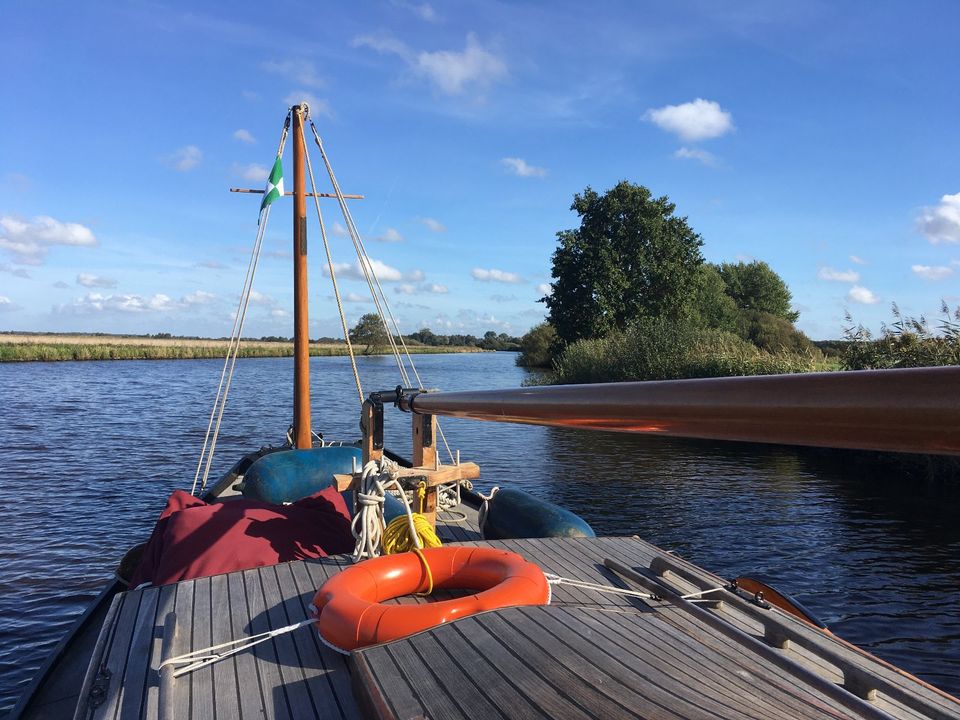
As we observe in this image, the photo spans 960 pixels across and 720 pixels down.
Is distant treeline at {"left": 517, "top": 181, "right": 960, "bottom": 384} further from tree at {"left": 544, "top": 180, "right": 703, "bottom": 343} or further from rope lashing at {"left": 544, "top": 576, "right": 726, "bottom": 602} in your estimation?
rope lashing at {"left": 544, "top": 576, "right": 726, "bottom": 602}

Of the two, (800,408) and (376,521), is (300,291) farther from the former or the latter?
(800,408)

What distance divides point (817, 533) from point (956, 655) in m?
3.89

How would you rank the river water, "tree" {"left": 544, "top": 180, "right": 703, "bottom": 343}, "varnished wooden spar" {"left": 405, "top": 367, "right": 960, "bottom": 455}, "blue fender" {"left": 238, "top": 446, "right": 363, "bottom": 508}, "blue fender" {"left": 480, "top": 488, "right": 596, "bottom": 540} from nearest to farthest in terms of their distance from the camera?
"varnished wooden spar" {"left": 405, "top": 367, "right": 960, "bottom": 455} → "blue fender" {"left": 480, "top": 488, "right": 596, "bottom": 540} → "blue fender" {"left": 238, "top": 446, "right": 363, "bottom": 508} → the river water → "tree" {"left": 544, "top": 180, "right": 703, "bottom": 343}

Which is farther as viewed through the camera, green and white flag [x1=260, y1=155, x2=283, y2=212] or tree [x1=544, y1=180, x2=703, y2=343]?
tree [x1=544, y1=180, x2=703, y2=343]

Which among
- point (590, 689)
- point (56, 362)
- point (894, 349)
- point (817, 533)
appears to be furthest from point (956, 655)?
point (56, 362)

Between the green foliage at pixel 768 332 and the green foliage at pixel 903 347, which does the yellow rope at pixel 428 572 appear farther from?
the green foliage at pixel 768 332

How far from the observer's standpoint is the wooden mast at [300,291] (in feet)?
31.6

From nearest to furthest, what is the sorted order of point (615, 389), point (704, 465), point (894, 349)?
point (615, 389), point (894, 349), point (704, 465)

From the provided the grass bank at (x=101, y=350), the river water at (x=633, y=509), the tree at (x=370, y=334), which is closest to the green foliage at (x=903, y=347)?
the river water at (x=633, y=509)

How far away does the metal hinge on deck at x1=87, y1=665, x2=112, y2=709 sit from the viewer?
8.59 ft

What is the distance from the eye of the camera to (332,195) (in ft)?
32.9

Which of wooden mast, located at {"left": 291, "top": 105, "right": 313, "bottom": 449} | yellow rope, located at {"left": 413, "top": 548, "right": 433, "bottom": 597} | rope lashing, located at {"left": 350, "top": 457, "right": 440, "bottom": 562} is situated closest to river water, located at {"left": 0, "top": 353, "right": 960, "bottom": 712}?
wooden mast, located at {"left": 291, "top": 105, "right": 313, "bottom": 449}

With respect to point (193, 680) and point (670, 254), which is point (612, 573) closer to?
point (193, 680)

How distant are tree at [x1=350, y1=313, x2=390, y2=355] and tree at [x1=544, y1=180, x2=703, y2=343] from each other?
56.1 metres
